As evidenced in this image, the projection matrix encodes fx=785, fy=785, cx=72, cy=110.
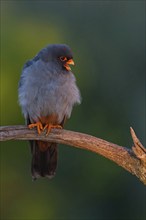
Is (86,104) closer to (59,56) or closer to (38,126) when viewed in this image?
(59,56)

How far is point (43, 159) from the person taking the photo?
8.83 meters

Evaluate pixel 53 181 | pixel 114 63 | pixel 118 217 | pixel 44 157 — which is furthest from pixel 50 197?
pixel 44 157

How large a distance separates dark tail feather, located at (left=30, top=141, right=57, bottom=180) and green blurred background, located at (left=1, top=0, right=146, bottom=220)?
183 inches

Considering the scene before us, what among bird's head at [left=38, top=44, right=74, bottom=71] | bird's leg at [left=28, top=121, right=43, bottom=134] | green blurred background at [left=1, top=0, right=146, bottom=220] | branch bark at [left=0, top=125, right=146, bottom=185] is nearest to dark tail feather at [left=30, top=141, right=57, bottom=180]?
bird's leg at [left=28, top=121, right=43, bottom=134]

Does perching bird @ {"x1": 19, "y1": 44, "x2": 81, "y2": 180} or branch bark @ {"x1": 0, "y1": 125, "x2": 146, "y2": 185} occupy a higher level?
perching bird @ {"x1": 19, "y1": 44, "x2": 81, "y2": 180}

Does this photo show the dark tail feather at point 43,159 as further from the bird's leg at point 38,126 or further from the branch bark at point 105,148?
the branch bark at point 105,148

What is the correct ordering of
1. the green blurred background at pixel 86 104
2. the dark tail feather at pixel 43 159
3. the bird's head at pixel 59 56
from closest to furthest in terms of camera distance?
the bird's head at pixel 59 56 < the dark tail feather at pixel 43 159 < the green blurred background at pixel 86 104

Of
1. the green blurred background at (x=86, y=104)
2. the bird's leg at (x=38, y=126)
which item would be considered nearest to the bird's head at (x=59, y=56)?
the bird's leg at (x=38, y=126)

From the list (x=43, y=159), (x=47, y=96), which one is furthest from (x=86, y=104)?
(x=47, y=96)

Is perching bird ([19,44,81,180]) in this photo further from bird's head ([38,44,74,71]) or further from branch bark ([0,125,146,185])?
branch bark ([0,125,146,185])

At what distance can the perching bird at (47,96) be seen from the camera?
8.46 m

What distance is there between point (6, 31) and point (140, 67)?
2717 millimetres

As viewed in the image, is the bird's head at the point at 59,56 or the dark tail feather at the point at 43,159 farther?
the dark tail feather at the point at 43,159

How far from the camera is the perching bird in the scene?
333 inches
